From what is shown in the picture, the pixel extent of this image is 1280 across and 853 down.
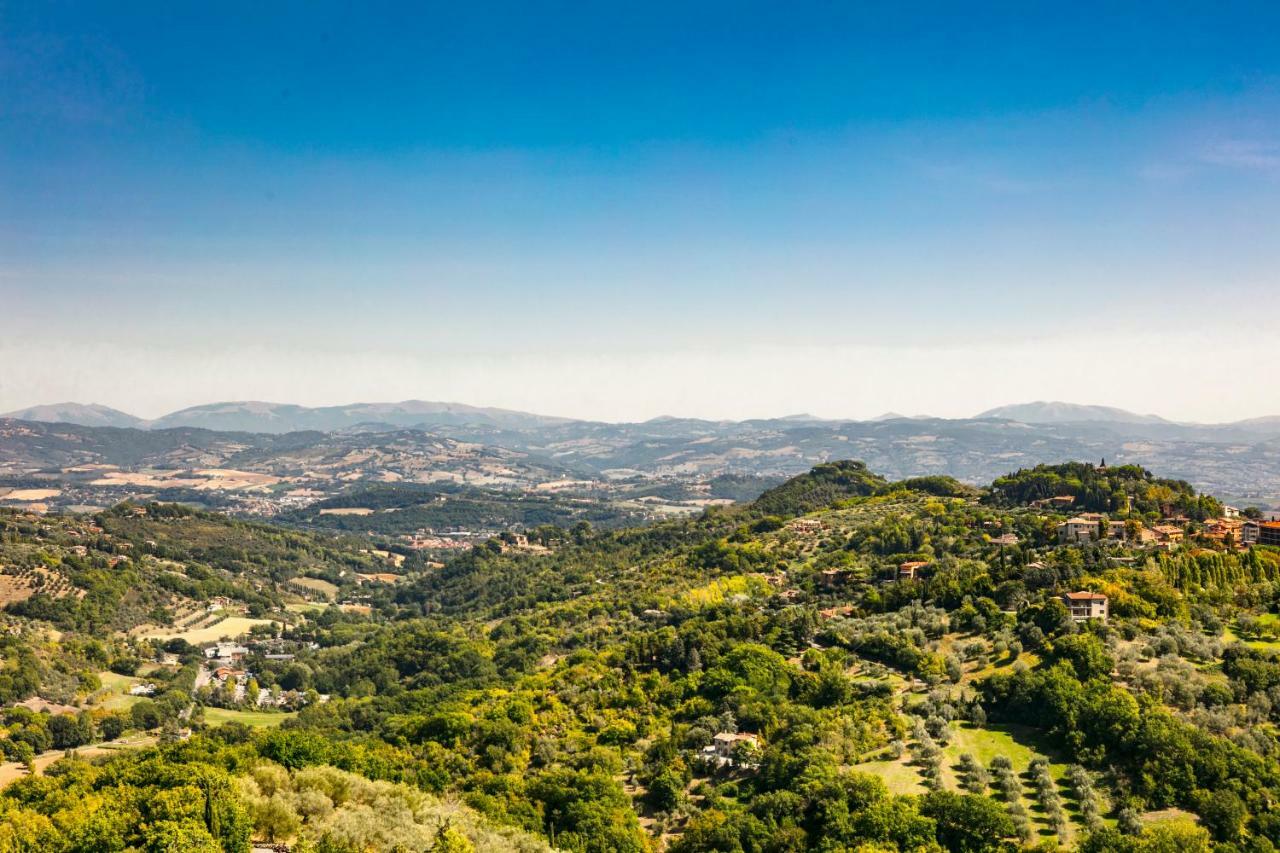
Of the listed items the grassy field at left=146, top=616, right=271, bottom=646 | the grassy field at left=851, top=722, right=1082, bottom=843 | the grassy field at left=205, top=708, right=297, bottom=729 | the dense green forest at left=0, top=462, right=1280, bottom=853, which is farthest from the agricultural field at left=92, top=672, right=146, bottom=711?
the grassy field at left=851, top=722, right=1082, bottom=843

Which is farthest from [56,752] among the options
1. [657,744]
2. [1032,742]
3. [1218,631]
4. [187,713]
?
[1218,631]

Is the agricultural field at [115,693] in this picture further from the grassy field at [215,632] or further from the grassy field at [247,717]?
the grassy field at [215,632]

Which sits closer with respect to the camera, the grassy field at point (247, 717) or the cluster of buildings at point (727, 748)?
the cluster of buildings at point (727, 748)

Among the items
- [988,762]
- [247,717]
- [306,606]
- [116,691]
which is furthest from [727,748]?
[306,606]

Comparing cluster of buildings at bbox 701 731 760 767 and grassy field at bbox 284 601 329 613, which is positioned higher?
cluster of buildings at bbox 701 731 760 767

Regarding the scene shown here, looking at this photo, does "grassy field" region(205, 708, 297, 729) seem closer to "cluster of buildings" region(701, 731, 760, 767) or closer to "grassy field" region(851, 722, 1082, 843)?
"cluster of buildings" region(701, 731, 760, 767)

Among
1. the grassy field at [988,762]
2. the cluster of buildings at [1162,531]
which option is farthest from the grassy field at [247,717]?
the cluster of buildings at [1162,531]

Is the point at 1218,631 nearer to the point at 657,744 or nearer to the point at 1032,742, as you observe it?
the point at 1032,742
